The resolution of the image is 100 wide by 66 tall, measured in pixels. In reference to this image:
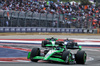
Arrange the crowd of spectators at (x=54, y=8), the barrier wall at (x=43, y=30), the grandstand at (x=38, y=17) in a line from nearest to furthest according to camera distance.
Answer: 1. the grandstand at (x=38, y=17)
2. the barrier wall at (x=43, y=30)
3. the crowd of spectators at (x=54, y=8)

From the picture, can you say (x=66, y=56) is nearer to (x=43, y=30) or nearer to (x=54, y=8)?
(x=43, y=30)

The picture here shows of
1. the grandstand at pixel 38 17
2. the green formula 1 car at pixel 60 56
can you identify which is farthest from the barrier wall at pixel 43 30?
the green formula 1 car at pixel 60 56

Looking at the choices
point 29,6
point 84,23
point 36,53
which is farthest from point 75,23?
point 36,53

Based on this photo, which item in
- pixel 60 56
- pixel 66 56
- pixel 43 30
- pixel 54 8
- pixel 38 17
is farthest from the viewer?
pixel 54 8

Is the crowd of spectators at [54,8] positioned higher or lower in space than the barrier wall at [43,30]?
higher

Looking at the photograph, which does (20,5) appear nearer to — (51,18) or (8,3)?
(8,3)

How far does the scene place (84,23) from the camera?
40312 mm

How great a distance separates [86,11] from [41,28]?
1278 centimetres

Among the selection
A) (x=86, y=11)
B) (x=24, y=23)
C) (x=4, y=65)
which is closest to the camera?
(x=4, y=65)

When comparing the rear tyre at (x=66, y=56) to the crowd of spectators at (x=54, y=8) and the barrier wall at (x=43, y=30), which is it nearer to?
the barrier wall at (x=43, y=30)

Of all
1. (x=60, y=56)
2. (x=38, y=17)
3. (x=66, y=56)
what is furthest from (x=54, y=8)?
(x=66, y=56)

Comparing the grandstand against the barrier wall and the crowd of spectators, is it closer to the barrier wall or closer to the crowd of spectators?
the crowd of spectators

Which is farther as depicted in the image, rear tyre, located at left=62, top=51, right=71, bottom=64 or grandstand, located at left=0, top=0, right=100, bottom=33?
grandstand, located at left=0, top=0, right=100, bottom=33

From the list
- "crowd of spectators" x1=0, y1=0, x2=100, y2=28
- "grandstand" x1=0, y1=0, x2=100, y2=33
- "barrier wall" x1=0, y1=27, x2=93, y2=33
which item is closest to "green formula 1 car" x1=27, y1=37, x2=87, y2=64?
"grandstand" x1=0, y1=0, x2=100, y2=33
